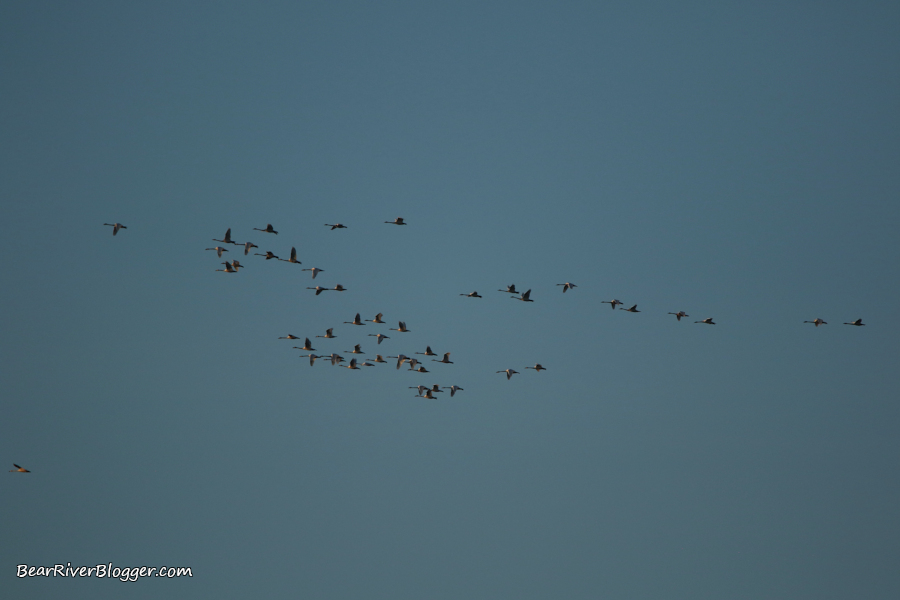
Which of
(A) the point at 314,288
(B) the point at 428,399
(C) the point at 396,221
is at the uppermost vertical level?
(C) the point at 396,221

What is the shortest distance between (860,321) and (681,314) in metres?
17.3

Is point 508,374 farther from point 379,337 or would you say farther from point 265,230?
point 265,230

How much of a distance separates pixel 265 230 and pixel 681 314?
37349mm

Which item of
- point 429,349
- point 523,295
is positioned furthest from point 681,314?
point 429,349

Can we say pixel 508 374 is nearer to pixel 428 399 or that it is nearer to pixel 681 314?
pixel 428 399

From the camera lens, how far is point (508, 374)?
97500 mm

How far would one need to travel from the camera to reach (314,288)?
94.9 metres

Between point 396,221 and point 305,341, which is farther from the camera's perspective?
point 305,341

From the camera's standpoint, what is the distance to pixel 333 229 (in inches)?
3669

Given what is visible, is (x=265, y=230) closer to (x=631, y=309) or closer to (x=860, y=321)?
(x=631, y=309)

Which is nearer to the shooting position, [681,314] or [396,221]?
[396,221]

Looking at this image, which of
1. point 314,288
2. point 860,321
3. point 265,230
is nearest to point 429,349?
point 314,288

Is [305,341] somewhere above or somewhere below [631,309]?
below

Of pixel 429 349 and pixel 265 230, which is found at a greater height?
pixel 265 230
